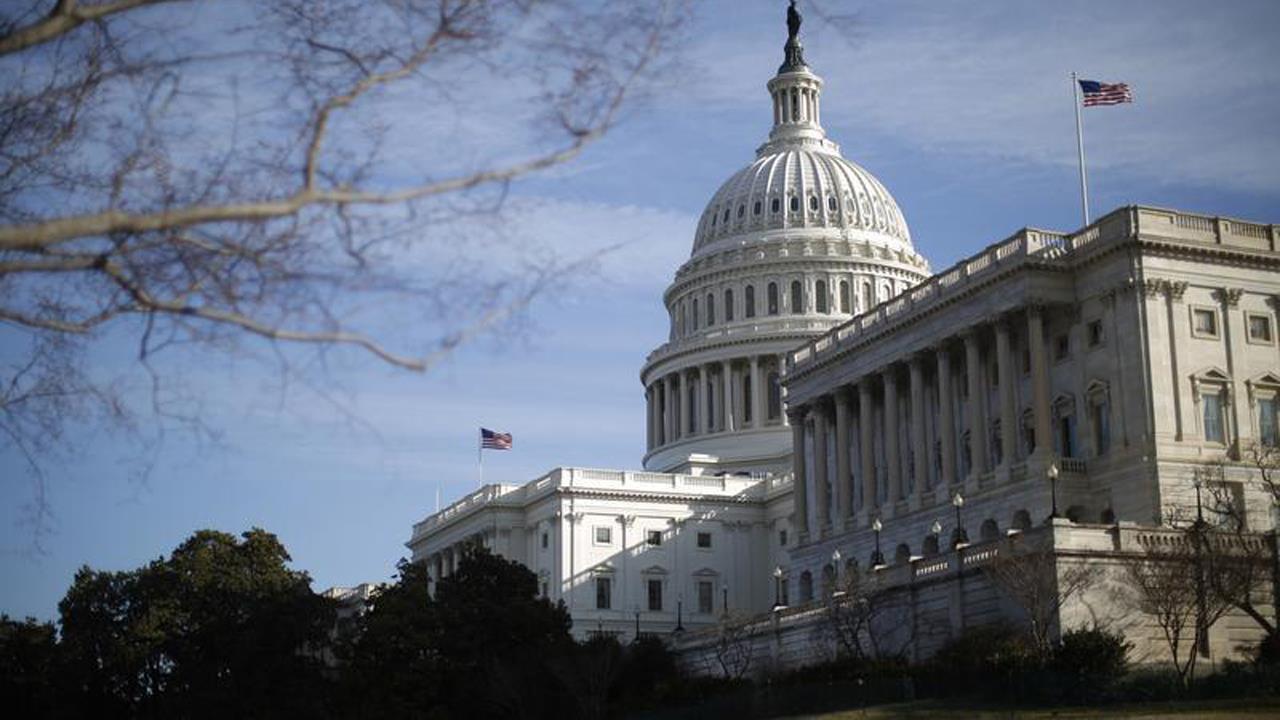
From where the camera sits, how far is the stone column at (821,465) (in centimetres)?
10944

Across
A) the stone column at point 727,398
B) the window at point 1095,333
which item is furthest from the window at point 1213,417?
the stone column at point 727,398

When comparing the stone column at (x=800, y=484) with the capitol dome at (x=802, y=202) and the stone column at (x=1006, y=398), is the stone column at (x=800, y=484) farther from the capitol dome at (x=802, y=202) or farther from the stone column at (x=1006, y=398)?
the capitol dome at (x=802, y=202)

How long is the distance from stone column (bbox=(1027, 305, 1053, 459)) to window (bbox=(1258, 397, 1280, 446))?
31.0 feet

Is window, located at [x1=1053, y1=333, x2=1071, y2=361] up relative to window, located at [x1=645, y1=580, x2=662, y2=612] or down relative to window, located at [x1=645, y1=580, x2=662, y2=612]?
up

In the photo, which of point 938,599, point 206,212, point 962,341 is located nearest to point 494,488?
point 962,341

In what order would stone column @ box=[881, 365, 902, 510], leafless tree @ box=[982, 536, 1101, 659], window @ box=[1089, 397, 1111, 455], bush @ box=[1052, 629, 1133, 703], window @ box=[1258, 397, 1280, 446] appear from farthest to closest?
stone column @ box=[881, 365, 902, 510], window @ box=[1089, 397, 1111, 455], window @ box=[1258, 397, 1280, 446], leafless tree @ box=[982, 536, 1101, 659], bush @ box=[1052, 629, 1133, 703]

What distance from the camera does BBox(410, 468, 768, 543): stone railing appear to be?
136 meters

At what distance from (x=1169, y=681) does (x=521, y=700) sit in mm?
36125

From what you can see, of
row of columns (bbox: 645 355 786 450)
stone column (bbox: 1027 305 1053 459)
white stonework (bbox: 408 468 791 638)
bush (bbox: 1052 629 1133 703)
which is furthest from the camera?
row of columns (bbox: 645 355 786 450)

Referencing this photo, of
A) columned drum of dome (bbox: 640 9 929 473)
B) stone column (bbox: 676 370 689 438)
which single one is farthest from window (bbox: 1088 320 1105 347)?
stone column (bbox: 676 370 689 438)

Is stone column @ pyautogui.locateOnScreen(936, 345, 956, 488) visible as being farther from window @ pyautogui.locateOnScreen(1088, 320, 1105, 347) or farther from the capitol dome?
the capitol dome

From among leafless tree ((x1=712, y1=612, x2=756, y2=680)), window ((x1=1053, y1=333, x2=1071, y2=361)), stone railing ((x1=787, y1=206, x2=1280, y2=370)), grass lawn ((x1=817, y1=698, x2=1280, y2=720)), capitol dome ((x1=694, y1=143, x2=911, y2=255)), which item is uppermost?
capitol dome ((x1=694, y1=143, x2=911, y2=255))

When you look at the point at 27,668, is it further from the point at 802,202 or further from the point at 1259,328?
the point at 802,202

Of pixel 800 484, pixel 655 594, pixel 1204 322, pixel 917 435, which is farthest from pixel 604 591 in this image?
pixel 1204 322
